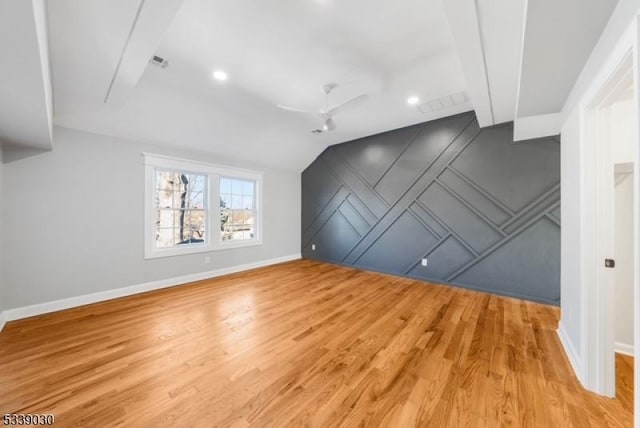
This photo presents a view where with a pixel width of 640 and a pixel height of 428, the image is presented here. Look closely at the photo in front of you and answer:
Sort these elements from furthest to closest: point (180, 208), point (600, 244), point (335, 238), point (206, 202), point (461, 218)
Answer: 1. point (335, 238)
2. point (206, 202)
3. point (180, 208)
4. point (461, 218)
5. point (600, 244)


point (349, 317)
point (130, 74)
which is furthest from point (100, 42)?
point (349, 317)

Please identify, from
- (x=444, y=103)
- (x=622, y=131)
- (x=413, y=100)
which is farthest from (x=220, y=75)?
(x=622, y=131)

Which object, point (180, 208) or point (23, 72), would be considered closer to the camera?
point (23, 72)

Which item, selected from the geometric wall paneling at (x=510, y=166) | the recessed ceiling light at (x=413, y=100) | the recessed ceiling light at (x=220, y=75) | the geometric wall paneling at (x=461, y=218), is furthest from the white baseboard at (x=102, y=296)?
the geometric wall paneling at (x=510, y=166)

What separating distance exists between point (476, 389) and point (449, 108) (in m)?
3.62

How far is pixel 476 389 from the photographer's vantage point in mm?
1597

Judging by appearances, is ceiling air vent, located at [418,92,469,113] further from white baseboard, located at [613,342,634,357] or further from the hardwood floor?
white baseboard, located at [613,342,634,357]

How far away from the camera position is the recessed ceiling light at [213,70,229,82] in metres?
2.62

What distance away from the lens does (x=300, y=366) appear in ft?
6.02

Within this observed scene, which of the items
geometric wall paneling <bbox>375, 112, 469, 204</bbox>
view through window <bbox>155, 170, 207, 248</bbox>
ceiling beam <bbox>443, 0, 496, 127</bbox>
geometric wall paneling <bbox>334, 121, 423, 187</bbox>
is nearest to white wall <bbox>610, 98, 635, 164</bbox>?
ceiling beam <bbox>443, 0, 496, 127</bbox>

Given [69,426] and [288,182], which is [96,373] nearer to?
[69,426]

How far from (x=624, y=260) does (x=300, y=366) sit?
9.69 feet

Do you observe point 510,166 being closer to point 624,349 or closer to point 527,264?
point 527,264

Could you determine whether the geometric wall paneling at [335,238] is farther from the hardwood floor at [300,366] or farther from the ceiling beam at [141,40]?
the ceiling beam at [141,40]
